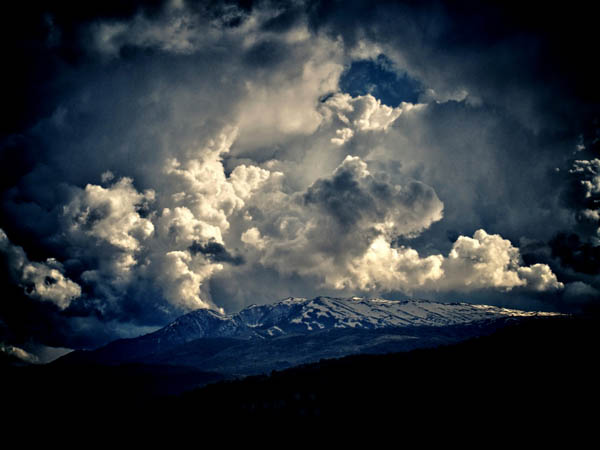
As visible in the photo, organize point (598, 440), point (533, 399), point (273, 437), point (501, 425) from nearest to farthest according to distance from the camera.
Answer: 1. point (598, 440)
2. point (501, 425)
3. point (533, 399)
4. point (273, 437)

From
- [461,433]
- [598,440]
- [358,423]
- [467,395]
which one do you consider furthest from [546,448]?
[358,423]

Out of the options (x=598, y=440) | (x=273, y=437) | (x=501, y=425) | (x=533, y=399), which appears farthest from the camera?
(x=273, y=437)

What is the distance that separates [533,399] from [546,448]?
132ft

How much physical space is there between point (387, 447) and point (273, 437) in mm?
60037

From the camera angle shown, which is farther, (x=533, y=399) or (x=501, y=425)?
(x=533, y=399)

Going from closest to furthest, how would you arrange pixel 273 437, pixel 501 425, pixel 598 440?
pixel 598 440 < pixel 501 425 < pixel 273 437

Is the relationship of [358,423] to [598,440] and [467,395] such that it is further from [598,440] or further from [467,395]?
[598,440]

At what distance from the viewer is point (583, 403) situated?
17050 centimetres

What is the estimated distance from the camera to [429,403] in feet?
650

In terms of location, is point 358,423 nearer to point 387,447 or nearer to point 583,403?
point 387,447

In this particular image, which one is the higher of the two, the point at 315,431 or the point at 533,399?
the point at 533,399

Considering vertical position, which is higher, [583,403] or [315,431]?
[583,403]

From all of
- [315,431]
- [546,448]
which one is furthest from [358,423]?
[546,448]

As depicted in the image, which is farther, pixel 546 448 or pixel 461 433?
pixel 461 433
